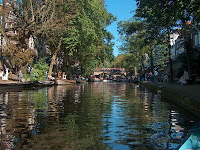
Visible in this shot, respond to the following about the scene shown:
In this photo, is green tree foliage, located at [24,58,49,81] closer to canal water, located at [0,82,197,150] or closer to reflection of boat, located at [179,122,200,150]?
canal water, located at [0,82,197,150]

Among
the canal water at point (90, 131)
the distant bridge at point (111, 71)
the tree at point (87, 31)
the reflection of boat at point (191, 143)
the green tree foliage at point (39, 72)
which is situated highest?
the tree at point (87, 31)

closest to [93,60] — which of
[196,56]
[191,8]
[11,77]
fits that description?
[11,77]

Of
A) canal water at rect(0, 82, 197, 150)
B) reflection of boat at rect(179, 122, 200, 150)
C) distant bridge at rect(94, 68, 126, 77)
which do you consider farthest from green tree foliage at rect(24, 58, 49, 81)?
distant bridge at rect(94, 68, 126, 77)

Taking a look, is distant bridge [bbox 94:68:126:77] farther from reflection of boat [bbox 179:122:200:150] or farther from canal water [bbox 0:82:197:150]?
reflection of boat [bbox 179:122:200:150]

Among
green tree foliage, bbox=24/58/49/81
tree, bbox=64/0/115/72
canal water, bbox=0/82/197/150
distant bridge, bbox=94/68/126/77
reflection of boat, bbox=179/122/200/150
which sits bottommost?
canal water, bbox=0/82/197/150

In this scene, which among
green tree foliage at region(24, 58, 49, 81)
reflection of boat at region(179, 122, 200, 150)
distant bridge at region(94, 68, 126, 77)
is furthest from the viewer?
distant bridge at region(94, 68, 126, 77)

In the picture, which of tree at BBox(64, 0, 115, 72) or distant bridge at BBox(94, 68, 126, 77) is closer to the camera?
tree at BBox(64, 0, 115, 72)

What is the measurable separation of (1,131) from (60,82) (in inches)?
1172

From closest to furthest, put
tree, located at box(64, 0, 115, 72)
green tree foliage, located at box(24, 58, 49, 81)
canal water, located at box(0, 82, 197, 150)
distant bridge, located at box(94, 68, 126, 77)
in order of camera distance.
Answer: canal water, located at box(0, 82, 197, 150), green tree foliage, located at box(24, 58, 49, 81), tree, located at box(64, 0, 115, 72), distant bridge, located at box(94, 68, 126, 77)

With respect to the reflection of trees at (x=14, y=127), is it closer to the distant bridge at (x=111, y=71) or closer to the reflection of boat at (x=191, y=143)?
the reflection of boat at (x=191, y=143)

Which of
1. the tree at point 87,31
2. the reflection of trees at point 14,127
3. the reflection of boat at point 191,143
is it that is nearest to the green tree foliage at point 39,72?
the tree at point 87,31

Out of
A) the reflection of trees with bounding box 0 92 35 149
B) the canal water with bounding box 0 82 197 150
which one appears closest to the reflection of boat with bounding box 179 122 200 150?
the canal water with bounding box 0 82 197 150

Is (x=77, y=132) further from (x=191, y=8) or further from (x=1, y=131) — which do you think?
(x=191, y=8)

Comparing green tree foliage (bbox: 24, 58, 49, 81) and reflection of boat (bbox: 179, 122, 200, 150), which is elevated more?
green tree foliage (bbox: 24, 58, 49, 81)
